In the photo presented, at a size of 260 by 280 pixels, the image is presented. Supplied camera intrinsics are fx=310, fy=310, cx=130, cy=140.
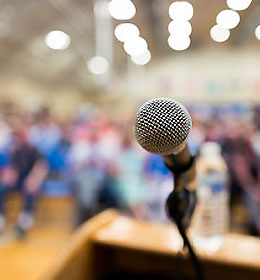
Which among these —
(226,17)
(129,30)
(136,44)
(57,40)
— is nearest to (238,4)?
(226,17)

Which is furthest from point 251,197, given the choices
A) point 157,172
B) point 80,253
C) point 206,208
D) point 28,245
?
point 28,245

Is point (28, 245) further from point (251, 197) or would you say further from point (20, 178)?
point (251, 197)

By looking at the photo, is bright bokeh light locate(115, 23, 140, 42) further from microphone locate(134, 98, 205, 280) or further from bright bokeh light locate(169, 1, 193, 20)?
microphone locate(134, 98, 205, 280)

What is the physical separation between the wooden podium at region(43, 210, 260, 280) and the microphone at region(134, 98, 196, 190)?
0.54 meters

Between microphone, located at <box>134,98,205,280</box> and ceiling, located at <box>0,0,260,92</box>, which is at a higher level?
ceiling, located at <box>0,0,260,92</box>

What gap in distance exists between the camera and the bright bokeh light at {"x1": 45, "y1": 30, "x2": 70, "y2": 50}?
24.6ft

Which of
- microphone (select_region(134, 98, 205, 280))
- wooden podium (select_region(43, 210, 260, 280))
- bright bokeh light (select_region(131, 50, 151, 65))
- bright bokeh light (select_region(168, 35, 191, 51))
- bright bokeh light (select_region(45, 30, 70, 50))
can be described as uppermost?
bright bokeh light (select_region(45, 30, 70, 50))

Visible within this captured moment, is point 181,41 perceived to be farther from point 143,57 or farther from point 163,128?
point 143,57

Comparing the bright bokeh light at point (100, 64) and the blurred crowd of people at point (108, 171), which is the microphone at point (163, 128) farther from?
the bright bokeh light at point (100, 64)

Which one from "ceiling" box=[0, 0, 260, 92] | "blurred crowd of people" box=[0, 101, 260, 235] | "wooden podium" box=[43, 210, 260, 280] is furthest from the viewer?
"ceiling" box=[0, 0, 260, 92]

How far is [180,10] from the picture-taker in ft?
4.65

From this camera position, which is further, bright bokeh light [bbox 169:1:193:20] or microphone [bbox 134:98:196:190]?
bright bokeh light [bbox 169:1:193:20]

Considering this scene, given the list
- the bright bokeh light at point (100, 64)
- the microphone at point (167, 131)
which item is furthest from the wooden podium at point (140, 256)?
the bright bokeh light at point (100, 64)

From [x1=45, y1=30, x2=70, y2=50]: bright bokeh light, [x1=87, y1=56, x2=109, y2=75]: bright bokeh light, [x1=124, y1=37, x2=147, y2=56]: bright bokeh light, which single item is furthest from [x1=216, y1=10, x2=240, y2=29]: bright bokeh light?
[x1=45, y1=30, x2=70, y2=50]: bright bokeh light
